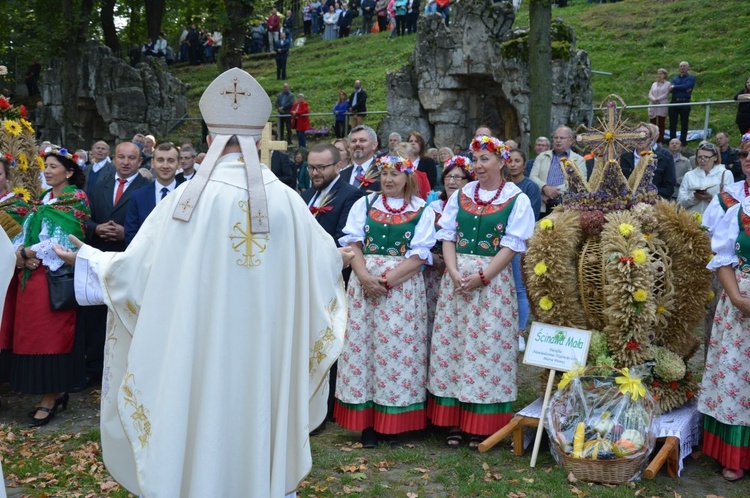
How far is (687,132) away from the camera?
18016 millimetres

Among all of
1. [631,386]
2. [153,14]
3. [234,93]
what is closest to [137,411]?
[234,93]

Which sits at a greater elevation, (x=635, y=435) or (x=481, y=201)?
(x=481, y=201)

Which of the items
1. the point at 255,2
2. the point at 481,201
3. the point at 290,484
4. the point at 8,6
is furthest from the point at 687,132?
the point at 8,6

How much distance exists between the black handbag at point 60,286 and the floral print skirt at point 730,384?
5.17 metres

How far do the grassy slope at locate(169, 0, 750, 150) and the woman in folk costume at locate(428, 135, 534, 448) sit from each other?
13.7 meters

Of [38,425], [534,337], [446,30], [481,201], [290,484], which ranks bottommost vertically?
[38,425]

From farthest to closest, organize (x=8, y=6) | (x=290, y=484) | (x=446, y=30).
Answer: (x=8, y=6) → (x=446, y=30) → (x=290, y=484)

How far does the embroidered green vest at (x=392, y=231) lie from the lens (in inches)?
265

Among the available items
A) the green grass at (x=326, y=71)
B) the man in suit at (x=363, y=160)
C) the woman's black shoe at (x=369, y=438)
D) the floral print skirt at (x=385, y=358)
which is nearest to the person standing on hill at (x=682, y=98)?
the green grass at (x=326, y=71)

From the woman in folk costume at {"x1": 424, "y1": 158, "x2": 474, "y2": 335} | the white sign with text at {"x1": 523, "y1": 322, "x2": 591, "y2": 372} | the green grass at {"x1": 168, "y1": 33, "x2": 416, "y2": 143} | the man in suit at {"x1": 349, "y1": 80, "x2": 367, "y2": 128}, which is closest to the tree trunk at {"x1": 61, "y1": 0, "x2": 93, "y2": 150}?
the green grass at {"x1": 168, "y1": 33, "x2": 416, "y2": 143}

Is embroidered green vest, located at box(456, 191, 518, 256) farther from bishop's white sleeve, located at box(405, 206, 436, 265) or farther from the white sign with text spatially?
the white sign with text

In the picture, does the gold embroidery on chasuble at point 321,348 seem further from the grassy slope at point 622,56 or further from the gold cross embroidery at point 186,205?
the grassy slope at point 622,56

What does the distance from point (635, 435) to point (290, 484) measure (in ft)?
8.16

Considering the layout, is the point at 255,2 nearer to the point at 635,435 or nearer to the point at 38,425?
the point at 38,425
